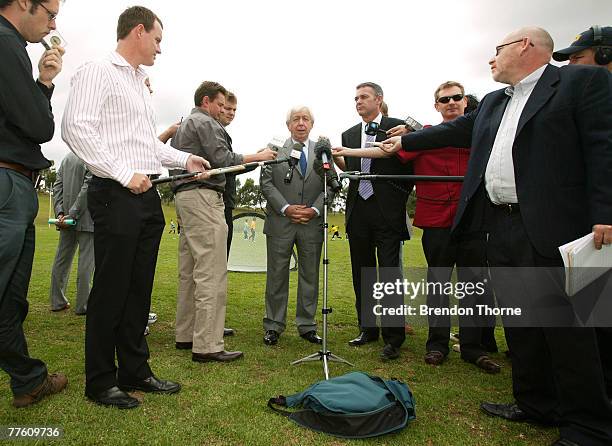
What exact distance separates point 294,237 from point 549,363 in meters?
3.01

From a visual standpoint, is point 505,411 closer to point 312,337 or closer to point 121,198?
point 312,337

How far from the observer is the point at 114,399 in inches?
124

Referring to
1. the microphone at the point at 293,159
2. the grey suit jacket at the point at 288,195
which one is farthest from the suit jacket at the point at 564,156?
the grey suit jacket at the point at 288,195

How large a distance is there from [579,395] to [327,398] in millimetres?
1545

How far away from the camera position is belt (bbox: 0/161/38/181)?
2.80 meters

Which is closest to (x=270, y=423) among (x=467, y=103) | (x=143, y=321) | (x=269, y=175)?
(x=143, y=321)

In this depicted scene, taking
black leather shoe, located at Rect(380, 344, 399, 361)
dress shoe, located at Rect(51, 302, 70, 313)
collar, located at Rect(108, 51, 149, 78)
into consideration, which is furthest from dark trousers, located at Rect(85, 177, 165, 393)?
dress shoe, located at Rect(51, 302, 70, 313)

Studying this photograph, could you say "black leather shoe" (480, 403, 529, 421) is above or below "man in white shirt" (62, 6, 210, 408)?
below

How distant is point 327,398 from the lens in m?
3.01

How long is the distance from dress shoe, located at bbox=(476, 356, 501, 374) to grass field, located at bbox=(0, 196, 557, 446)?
7 cm

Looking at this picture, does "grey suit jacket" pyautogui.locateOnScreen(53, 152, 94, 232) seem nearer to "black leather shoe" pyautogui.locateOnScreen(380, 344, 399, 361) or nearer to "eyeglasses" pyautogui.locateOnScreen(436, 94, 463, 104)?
"black leather shoe" pyautogui.locateOnScreen(380, 344, 399, 361)

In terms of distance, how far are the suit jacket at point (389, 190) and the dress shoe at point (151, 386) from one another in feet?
8.68

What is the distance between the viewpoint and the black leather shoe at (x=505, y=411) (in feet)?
10.6

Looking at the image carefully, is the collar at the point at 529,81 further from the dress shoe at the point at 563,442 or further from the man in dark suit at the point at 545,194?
the dress shoe at the point at 563,442
